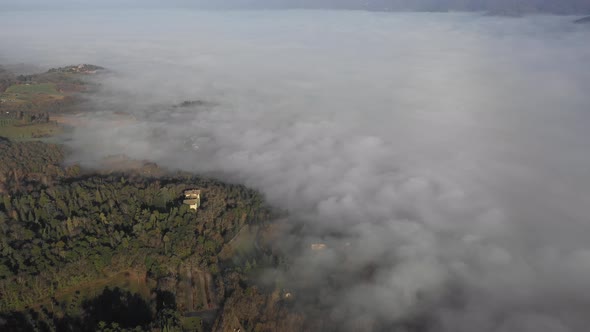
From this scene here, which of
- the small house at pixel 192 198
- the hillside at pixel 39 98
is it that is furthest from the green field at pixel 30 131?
the small house at pixel 192 198

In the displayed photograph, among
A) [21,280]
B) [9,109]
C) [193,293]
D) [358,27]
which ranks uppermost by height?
[358,27]

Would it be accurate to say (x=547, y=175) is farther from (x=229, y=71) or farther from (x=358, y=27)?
(x=358, y=27)

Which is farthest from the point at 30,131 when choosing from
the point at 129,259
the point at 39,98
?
the point at 129,259

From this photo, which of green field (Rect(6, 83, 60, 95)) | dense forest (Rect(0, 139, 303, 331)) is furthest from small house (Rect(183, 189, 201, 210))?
green field (Rect(6, 83, 60, 95))

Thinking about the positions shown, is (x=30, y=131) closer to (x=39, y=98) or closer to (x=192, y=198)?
Answer: (x=39, y=98)

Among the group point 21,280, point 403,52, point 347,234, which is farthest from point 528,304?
point 403,52

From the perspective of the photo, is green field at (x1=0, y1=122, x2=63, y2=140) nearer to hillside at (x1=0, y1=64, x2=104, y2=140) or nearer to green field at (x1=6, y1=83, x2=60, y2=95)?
hillside at (x1=0, y1=64, x2=104, y2=140)
